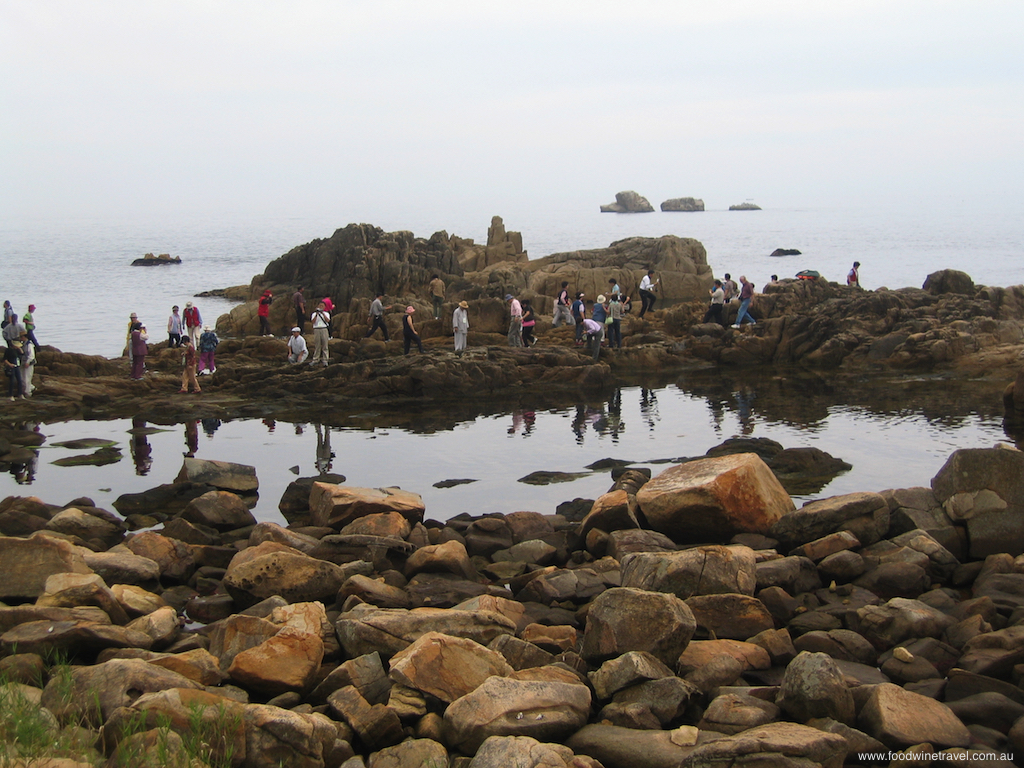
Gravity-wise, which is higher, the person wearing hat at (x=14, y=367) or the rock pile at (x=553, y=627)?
the person wearing hat at (x=14, y=367)

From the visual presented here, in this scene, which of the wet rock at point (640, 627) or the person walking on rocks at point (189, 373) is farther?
the person walking on rocks at point (189, 373)

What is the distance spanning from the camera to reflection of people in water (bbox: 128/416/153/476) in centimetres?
1791

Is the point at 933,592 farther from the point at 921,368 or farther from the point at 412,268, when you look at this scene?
the point at 412,268

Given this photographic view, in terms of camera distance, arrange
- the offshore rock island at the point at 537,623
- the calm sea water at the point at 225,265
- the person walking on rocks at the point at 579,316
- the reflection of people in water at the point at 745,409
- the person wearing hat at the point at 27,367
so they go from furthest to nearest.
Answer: the calm sea water at the point at 225,265 → the person walking on rocks at the point at 579,316 → the person wearing hat at the point at 27,367 → the reflection of people in water at the point at 745,409 → the offshore rock island at the point at 537,623

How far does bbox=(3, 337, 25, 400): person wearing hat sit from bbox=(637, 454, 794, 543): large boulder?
1764 centimetres

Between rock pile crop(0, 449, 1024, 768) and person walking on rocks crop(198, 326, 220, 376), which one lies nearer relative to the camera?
rock pile crop(0, 449, 1024, 768)

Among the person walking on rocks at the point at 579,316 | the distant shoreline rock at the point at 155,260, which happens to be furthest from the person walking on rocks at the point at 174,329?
the distant shoreline rock at the point at 155,260

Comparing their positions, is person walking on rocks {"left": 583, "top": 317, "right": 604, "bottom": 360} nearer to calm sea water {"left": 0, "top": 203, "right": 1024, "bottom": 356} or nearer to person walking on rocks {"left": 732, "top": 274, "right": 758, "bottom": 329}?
person walking on rocks {"left": 732, "top": 274, "right": 758, "bottom": 329}

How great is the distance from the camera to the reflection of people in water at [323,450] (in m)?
17.8

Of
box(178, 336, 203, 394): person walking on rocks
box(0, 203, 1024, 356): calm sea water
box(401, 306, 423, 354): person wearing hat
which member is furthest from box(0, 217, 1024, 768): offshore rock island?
box(0, 203, 1024, 356): calm sea water

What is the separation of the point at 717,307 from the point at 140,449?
21.1 meters

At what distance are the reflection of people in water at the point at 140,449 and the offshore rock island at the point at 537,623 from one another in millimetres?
2110

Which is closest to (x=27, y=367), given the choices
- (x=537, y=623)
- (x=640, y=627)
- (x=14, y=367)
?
(x=14, y=367)

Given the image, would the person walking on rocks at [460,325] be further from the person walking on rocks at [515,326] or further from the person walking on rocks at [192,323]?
the person walking on rocks at [192,323]
